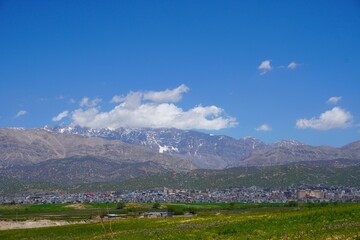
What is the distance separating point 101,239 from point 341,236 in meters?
27.1

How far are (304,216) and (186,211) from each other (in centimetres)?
14759

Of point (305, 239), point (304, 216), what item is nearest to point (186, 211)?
point (304, 216)

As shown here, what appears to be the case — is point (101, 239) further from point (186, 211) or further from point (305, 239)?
point (186, 211)

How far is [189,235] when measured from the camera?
47688 mm

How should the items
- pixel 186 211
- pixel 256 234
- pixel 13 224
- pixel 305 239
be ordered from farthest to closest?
pixel 186 211, pixel 13 224, pixel 256 234, pixel 305 239

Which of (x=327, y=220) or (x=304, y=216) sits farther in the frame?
(x=304, y=216)

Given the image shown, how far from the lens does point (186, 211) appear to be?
198000 millimetres

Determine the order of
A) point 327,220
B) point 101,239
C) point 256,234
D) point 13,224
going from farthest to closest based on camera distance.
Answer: point 13,224
point 101,239
point 327,220
point 256,234

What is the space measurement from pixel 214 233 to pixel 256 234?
234 inches

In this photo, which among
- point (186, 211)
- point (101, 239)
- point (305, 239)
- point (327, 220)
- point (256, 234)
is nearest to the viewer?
point (305, 239)

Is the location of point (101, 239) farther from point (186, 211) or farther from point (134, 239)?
point (186, 211)

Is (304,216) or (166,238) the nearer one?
(166,238)

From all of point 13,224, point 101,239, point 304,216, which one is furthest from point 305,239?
point 13,224

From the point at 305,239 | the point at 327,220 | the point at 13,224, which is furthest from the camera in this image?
the point at 13,224
